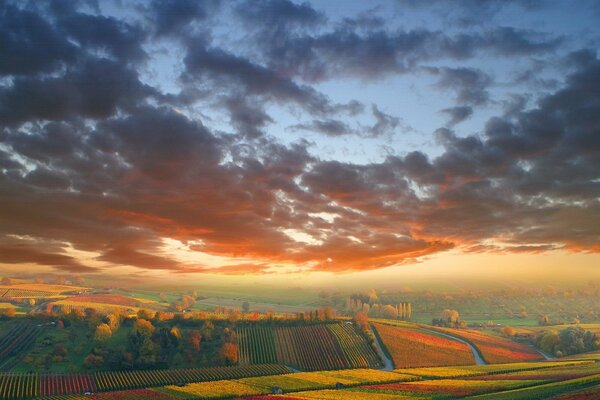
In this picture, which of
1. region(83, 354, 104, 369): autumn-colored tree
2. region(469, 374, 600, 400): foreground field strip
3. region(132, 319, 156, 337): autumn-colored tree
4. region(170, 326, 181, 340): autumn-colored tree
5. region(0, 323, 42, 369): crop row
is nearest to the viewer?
region(469, 374, 600, 400): foreground field strip

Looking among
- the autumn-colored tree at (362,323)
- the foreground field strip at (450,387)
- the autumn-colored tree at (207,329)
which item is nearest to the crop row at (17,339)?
the autumn-colored tree at (207,329)

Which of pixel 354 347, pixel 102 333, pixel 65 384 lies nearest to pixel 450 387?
pixel 354 347

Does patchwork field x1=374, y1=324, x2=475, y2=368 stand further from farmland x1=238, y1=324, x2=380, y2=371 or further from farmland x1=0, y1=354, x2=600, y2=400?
farmland x1=0, y1=354, x2=600, y2=400

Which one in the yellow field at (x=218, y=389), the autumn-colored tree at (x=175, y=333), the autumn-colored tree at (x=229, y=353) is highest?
the autumn-colored tree at (x=175, y=333)

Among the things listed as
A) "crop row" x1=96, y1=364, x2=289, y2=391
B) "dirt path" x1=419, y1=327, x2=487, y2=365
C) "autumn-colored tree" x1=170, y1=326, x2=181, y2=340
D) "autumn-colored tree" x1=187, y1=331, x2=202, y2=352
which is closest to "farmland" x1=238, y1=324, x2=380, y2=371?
"crop row" x1=96, y1=364, x2=289, y2=391

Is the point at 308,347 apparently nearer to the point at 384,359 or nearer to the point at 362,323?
the point at 384,359

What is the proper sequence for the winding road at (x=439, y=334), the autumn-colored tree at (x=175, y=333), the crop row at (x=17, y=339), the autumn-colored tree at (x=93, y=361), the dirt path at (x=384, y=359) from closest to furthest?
the autumn-colored tree at (x=93, y=361) → the crop row at (x=17, y=339) → the dirt path at (x=384, y=359) → the winding road at (x=439, y=334) → the autumn-colored tree at (x=175, y=333)

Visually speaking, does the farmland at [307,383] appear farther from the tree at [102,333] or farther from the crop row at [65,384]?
the tree at [102,333]
